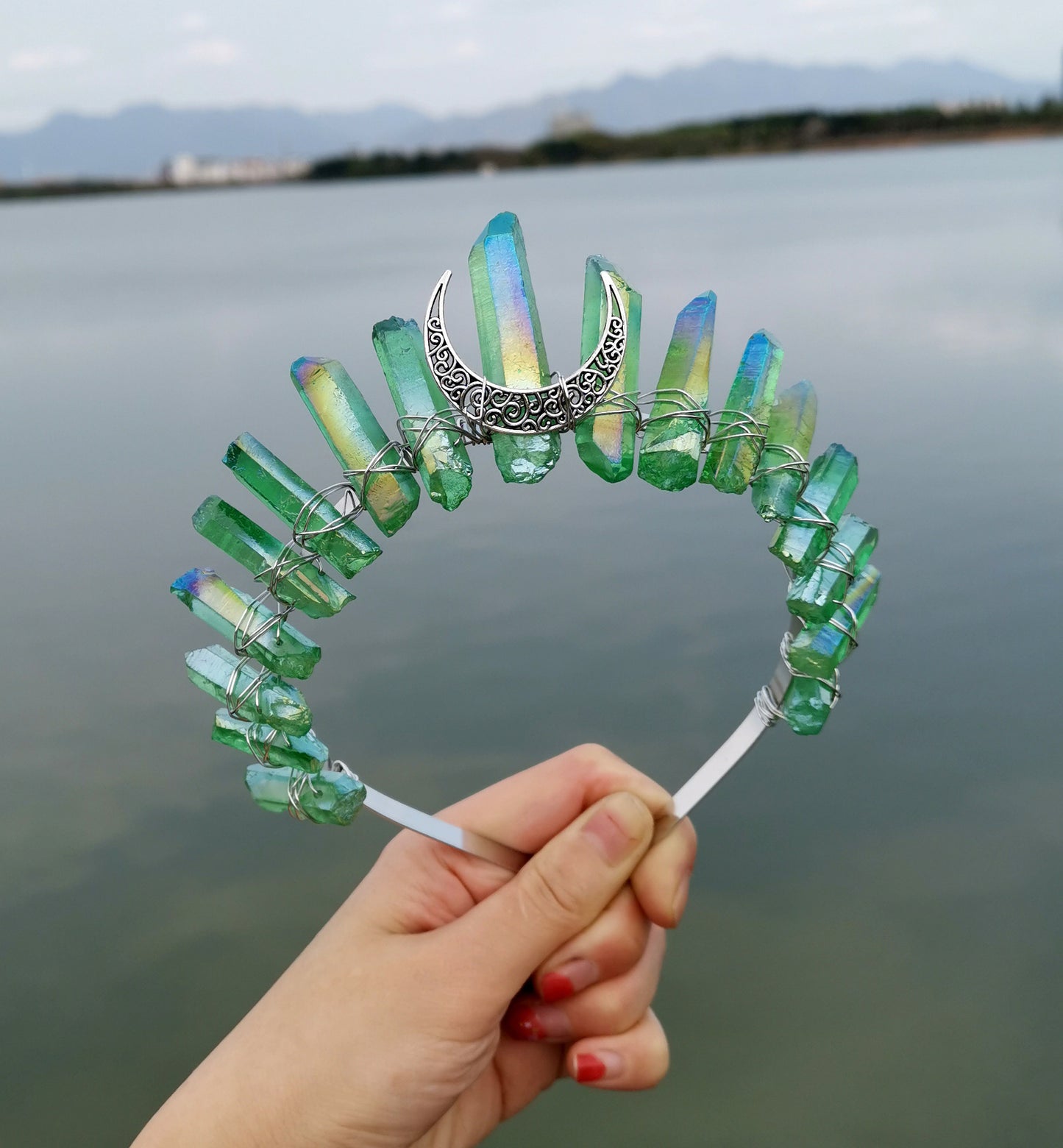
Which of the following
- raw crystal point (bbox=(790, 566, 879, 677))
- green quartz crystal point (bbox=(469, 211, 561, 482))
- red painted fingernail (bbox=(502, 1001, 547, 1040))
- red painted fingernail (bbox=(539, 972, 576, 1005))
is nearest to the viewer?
green quartz crystal point (bbox=(469, 211, 561, 482))

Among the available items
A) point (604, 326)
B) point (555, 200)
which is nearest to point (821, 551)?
point (604, 326)

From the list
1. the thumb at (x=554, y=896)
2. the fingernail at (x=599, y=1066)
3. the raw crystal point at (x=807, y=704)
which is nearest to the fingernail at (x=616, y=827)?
the thumb at (x=554, y=896)

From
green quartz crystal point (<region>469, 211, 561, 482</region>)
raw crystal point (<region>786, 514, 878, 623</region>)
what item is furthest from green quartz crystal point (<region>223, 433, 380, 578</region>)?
raw crystal point (<region>786, 514, 878, 623</region>)

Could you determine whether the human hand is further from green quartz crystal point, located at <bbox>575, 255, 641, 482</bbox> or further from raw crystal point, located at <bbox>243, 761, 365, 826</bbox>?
green quartz crystal point, located at <bbox>575, 255, 641, 482</bbox>

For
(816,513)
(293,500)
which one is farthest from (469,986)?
(816,513)

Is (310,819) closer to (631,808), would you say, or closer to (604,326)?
(631,808)

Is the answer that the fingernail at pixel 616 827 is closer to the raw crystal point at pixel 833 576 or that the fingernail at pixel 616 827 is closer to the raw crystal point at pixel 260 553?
the raw crystal point at pixel 833 576
